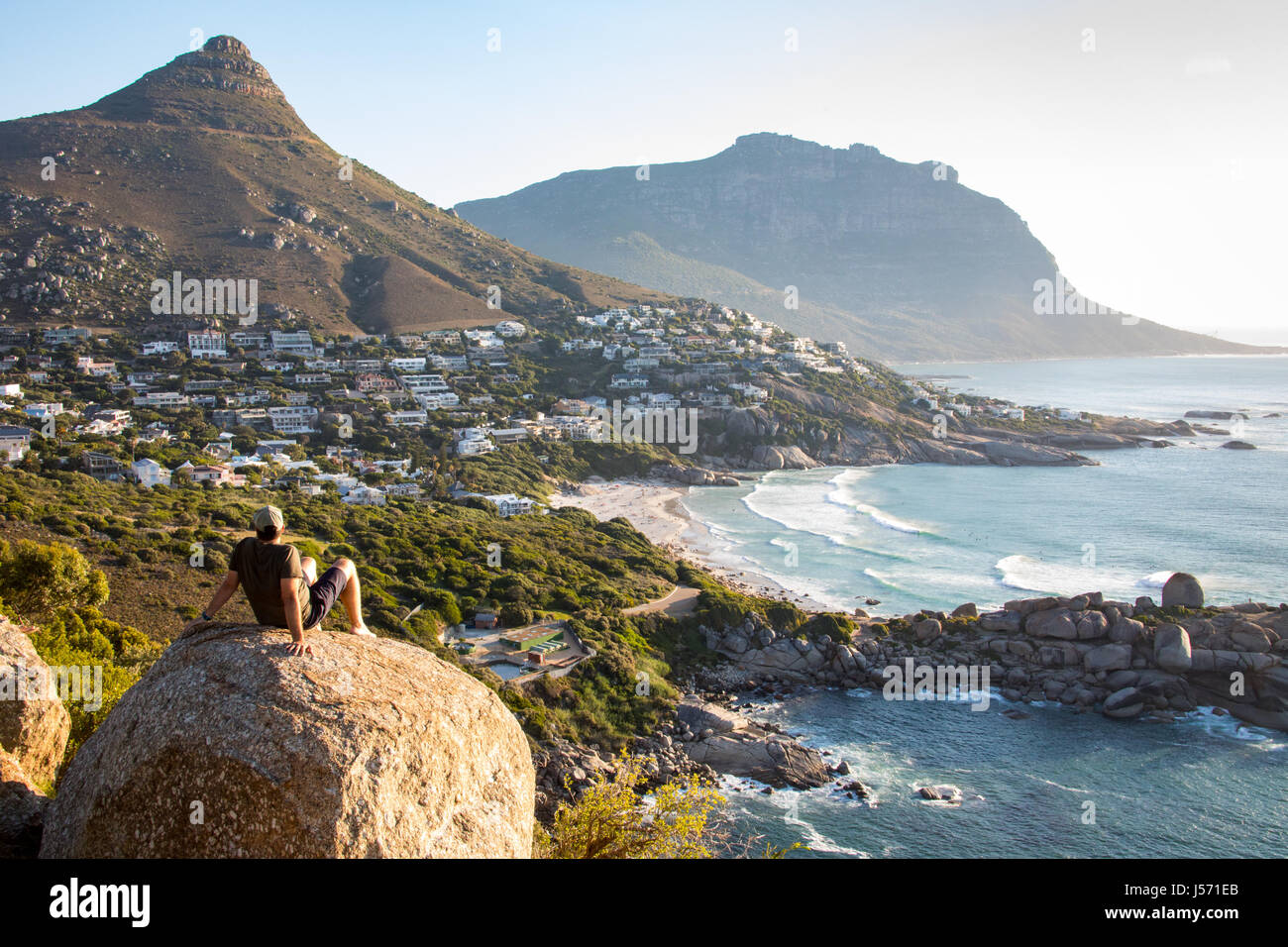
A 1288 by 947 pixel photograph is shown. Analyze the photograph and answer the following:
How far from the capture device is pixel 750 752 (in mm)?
24750

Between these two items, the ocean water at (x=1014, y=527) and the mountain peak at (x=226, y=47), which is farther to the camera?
the mountain peak at (x=226, y=47)

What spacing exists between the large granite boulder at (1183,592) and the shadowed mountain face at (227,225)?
84.4m

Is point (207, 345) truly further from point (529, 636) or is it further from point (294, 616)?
point (294, 616)

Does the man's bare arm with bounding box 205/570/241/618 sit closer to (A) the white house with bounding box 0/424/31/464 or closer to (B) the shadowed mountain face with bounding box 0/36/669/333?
(A) the white house with bounding box 0/424/31/464

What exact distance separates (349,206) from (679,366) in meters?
58.3

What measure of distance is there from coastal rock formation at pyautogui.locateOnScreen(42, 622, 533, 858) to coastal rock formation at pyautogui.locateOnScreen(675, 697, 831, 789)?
19.8 metres

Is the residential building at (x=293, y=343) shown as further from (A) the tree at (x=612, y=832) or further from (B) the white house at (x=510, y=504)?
(A) the tree at (x=612, y=832)

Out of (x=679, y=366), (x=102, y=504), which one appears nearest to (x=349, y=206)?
(x=679, y=366)

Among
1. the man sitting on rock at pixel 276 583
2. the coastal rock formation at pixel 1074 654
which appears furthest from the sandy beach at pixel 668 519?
the man sitting on rock at pixel 276 583

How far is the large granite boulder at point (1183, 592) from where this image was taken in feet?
110

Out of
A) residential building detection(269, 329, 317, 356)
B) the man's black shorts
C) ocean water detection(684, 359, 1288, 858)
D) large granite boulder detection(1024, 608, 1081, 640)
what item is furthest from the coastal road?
residential building detection(269, 329, 317, 356)

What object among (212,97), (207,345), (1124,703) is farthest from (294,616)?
(212,97)

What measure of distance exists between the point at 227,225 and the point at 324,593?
113 m
